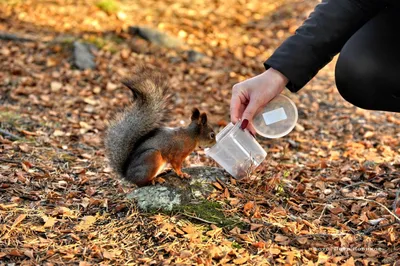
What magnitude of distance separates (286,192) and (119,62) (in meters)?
3.20

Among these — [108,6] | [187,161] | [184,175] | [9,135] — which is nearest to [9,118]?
[9,135]

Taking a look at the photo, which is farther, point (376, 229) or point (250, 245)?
point (376, 229)

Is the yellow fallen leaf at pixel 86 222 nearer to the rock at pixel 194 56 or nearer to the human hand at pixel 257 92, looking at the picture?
the human hand at pixel 257 92

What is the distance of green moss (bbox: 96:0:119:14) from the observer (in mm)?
7113

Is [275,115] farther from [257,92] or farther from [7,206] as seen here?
[7,206]

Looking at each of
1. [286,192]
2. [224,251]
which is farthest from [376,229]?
[224,251]

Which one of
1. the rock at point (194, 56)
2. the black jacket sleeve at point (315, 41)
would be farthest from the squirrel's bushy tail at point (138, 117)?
the rock at point (194, 56)

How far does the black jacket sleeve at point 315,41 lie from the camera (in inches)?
104

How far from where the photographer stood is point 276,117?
9.41 feet

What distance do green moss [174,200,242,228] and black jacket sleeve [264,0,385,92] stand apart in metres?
0.66

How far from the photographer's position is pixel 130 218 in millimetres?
2752

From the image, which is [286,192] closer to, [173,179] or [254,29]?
[173,179]

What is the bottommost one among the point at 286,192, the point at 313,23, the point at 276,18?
the point at 276,18

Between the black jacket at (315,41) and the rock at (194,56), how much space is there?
353 cm
